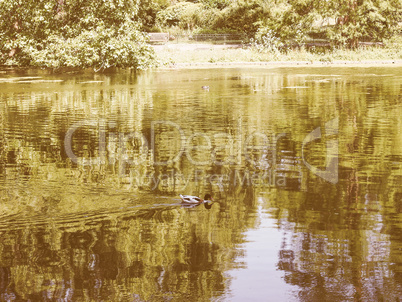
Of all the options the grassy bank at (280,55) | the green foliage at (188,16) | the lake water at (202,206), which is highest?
the green foliage at (188,16)

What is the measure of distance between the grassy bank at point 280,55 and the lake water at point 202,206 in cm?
2161

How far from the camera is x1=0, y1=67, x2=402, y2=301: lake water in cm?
771

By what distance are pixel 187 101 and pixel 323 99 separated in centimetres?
558

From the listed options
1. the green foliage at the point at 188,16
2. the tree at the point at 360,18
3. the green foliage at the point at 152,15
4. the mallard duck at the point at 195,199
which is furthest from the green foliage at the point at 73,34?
the mallard duck at the point at 195,199

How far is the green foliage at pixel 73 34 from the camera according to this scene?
3966 centimetres

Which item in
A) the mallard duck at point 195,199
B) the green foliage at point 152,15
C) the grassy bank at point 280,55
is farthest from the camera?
the green foliage at point 152,15

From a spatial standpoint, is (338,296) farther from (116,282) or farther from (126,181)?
(126,181)

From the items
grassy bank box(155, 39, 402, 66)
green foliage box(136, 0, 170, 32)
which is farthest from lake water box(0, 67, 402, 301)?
green foliage box(136, 0, 170, 32)

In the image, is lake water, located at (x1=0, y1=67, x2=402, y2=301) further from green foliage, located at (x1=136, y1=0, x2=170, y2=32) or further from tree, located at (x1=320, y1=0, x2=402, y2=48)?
green foliage, located at (x1=136, y1=0, x2=170, y2=32)

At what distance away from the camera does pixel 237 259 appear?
8.45 meters

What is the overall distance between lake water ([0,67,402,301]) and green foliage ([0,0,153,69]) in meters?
16.3

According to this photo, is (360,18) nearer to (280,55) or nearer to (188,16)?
(280,55)

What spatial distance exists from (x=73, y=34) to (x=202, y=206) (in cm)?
3393

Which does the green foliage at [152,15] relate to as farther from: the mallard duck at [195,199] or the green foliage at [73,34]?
the mallard duck at [195,199]
